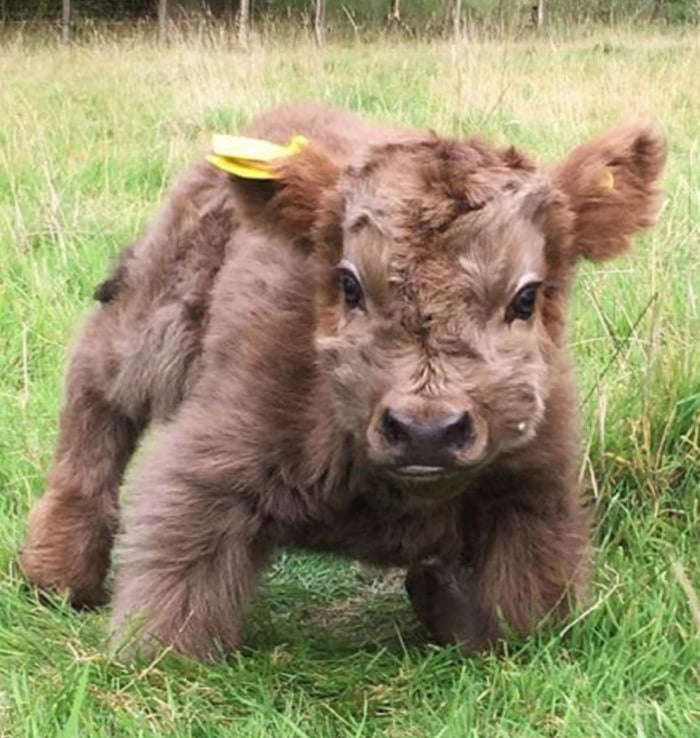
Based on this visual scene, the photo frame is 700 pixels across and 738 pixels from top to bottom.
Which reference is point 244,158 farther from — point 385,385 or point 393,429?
point 393,429

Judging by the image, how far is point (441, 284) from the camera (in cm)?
304

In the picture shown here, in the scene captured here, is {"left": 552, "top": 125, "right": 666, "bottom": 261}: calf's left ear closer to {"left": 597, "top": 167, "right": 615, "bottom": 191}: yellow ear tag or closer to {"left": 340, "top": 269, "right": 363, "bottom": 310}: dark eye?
{"left": 597, "top": 167, "right": 615, "bottom": 191}: yellow ear tag

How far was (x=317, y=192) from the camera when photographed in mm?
3436

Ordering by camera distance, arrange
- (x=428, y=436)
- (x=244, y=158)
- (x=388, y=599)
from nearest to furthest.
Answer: (x=428, y=436) < (x=244, y=158) < (x=388, y=599)

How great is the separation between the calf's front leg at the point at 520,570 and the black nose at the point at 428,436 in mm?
726

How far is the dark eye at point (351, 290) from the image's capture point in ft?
10.5

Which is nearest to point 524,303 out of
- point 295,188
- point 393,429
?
point 393,429

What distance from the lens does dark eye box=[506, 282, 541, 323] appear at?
3.17 metres

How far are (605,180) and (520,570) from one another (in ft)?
3.04

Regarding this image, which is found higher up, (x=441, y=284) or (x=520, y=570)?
(x=441, y=284)

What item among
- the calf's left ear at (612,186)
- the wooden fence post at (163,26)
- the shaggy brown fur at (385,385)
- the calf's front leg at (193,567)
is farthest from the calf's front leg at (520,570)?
the wooden fence post at (163,26)

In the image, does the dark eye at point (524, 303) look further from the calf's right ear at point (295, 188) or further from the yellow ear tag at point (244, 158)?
the yellow ear tag at point (244, 158)

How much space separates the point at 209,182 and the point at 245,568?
1.27 m

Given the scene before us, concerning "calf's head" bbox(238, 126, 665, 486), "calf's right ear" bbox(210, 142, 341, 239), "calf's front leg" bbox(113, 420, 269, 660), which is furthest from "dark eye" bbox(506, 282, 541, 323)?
"calf's front leg" bbox(113, 420, 269, 660)
